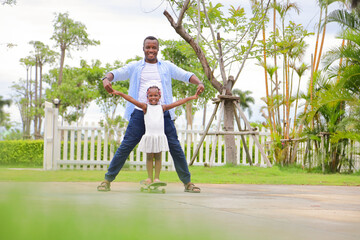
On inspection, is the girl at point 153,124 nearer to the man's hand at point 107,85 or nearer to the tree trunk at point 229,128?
the man's hand at point 107,85

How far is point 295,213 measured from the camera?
3.07m

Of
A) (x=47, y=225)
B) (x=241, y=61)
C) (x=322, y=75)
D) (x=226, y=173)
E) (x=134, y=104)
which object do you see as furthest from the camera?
(x=322, y=75)

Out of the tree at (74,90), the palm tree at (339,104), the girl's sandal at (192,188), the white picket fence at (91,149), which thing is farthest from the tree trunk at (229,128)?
the tree at (74,90)

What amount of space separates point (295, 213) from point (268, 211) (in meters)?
0.18

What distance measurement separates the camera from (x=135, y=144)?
15.4ft

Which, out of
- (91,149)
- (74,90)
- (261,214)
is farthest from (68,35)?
(261,214)

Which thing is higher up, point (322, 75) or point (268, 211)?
point (322, 75)

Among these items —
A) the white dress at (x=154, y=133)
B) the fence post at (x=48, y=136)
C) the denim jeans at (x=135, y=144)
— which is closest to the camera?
the white dress at (x=154, y=133)

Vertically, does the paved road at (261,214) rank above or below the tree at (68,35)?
below

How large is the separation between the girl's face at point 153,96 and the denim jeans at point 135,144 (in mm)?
181

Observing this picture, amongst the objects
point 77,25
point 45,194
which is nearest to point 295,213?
point 45,194

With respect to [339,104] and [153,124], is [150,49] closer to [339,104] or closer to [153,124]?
[153,124]

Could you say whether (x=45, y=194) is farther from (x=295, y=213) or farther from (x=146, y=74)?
(x=146, y=74)

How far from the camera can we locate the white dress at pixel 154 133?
14.7ft
